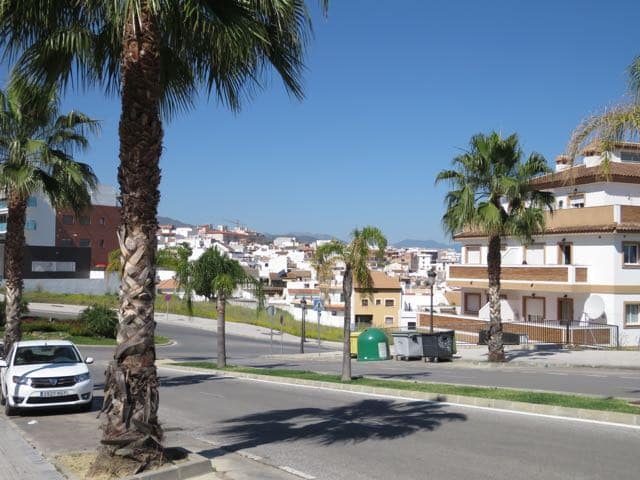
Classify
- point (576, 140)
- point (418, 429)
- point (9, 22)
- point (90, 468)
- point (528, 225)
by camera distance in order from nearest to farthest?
point (90, 468), point (9, 22), point (418, 429), point (576, 140), point (528, 225)

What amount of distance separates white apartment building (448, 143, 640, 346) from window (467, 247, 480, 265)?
4.41 m

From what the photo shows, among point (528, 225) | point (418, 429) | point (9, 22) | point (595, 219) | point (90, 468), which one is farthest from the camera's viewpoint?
point (595, 219)

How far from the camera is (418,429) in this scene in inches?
471

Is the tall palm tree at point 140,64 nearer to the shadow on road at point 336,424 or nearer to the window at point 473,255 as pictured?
the shadow on road at point 336,424

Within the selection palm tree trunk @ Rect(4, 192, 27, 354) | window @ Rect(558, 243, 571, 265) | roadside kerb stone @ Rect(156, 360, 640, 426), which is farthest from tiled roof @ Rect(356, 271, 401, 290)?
palm tree trunk @ Rect(4, 192, 27, 354)

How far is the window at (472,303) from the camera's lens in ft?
157

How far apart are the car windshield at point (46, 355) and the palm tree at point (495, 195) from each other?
621 inches

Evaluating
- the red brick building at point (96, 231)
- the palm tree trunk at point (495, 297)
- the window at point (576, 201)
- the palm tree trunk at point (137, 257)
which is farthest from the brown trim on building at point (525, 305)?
the red brick building at point (96, 231)

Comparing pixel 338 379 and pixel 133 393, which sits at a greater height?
pixel 133 393

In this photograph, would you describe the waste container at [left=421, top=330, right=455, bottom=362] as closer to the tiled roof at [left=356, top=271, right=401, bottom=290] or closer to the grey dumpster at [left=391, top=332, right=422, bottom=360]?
the grey dumpster at [left=391, top=332, right=422, bottom=360]

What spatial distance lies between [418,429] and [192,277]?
17.5 meters

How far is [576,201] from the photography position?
1630 inches

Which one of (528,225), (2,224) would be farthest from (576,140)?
(2,224)

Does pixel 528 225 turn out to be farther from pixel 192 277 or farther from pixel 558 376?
pixel 192 277
